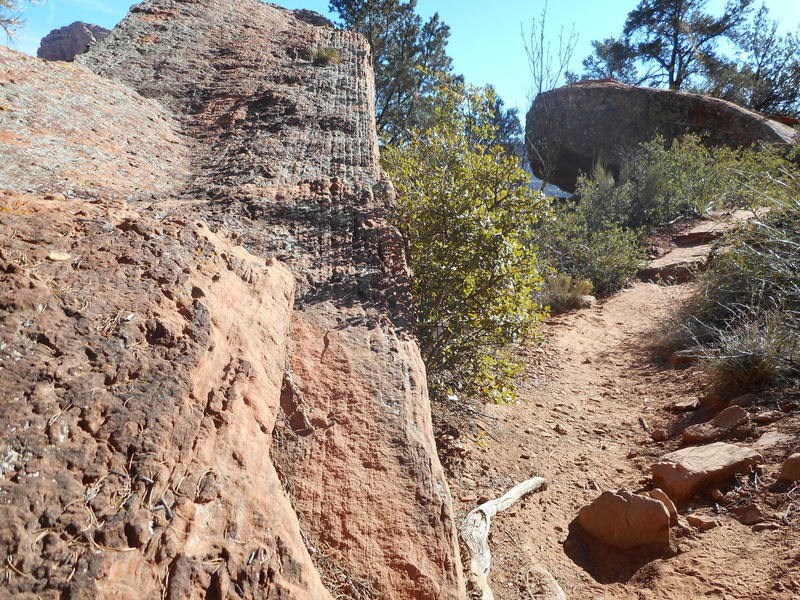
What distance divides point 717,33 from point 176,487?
21.7m

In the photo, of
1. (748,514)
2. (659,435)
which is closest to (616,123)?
(659,435)

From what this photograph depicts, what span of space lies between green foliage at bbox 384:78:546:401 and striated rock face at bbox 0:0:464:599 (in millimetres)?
287

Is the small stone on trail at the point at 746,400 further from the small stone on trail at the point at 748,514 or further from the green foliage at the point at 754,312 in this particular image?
the small stone on trail at the point at 748,514

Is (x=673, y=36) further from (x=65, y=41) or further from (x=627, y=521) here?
(x=65, y=41)

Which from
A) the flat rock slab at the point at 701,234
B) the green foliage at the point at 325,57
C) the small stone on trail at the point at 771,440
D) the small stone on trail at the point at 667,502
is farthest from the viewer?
the flat rock slab at the point at 701,234

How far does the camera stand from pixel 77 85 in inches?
167

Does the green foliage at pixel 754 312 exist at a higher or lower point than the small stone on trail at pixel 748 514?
higher

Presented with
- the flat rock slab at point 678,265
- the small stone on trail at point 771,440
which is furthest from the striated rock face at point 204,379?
the flat rock slab at point 678,265

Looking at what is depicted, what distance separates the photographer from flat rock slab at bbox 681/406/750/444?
3.45m

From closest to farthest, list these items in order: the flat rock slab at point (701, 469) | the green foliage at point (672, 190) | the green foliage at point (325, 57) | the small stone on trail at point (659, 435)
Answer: the flat rock slab at point (701, 469)
the small stone on trail at point (659, 435)
the green foliage at point (325, 57)
the green foliage at point (672, 190)

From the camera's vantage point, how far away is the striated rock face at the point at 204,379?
128 centimetres

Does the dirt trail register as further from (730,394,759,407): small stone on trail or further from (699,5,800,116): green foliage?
(699,5,800,116): green foliage

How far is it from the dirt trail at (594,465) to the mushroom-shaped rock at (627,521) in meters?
0.12

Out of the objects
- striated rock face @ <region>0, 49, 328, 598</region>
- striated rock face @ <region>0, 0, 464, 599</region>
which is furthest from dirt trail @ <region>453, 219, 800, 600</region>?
striated rock face @ <region>0, 49, 328, 598</region>
